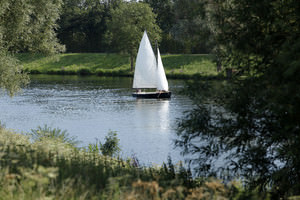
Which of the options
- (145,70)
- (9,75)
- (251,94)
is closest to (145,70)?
(145,70)

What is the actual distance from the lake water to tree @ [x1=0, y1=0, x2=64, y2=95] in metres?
4.47

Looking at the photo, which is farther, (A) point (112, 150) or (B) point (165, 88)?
(B) point (165, 88)

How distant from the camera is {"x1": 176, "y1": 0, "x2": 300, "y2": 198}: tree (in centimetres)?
894

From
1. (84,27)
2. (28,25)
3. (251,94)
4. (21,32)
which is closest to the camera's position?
(251,94)

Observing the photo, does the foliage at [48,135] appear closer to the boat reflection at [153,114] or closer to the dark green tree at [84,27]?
the boat reflection at [153,114]

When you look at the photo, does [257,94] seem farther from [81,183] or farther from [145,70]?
[145,70]

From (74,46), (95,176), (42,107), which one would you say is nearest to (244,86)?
(95,176)

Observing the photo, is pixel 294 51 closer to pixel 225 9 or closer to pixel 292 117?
pixel 292 117

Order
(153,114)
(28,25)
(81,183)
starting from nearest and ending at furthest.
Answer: (81,183) → (28,25) → (153,114)

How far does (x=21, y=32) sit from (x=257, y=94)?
16833 millimetres

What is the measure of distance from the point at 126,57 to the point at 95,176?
70.7 m

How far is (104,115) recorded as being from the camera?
109 ft

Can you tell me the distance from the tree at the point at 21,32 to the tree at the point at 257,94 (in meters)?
13.3

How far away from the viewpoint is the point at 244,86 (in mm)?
10148
